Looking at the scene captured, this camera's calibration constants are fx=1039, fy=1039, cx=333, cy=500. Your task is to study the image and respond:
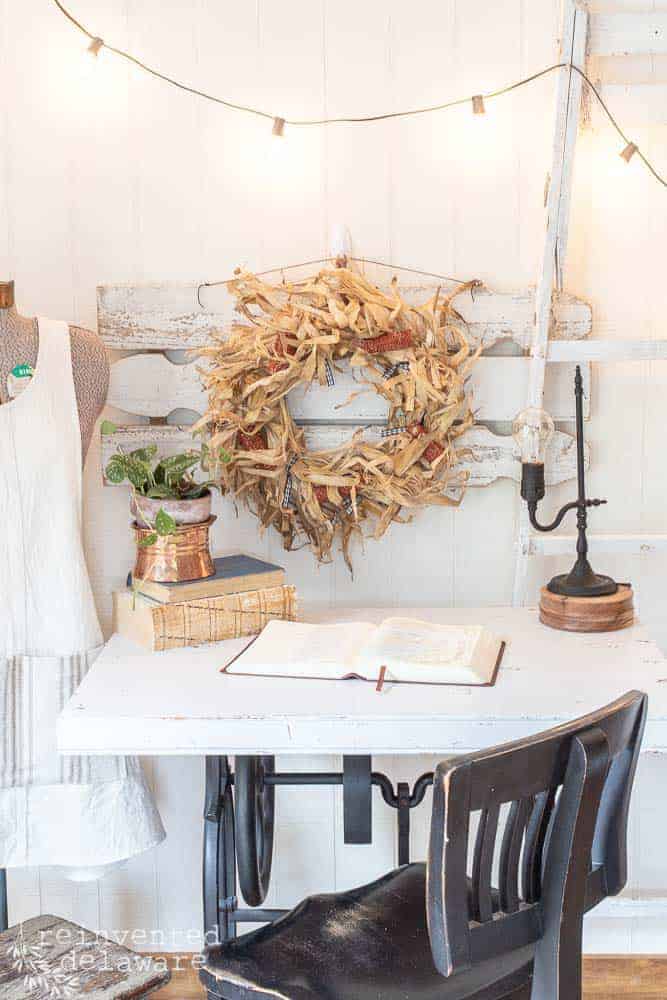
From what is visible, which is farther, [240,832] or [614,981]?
[614,981]

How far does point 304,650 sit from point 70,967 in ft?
2.16

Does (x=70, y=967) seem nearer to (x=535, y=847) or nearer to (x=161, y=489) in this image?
(x=161, y=489)

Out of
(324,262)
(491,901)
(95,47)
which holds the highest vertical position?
(95,47)

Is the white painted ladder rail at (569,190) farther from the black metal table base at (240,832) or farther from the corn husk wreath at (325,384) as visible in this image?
the black metal table base at (240,832)

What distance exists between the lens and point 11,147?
1.94 meters

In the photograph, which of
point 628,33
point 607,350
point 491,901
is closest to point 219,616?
point 491,901

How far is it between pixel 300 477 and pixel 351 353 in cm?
24

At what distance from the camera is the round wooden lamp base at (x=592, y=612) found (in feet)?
5.63

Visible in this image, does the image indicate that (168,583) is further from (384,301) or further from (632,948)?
(632,948)

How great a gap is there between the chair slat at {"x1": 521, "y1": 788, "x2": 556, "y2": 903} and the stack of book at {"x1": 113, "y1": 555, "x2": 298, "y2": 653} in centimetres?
72

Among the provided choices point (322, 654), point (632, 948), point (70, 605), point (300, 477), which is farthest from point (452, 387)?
point (632, 948)

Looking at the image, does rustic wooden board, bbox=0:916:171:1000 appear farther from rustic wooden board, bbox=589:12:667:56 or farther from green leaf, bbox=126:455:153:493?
rustic wooden board, bbox=589:12:667:56

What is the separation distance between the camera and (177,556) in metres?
1.70

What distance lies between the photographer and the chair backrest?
998 mm
